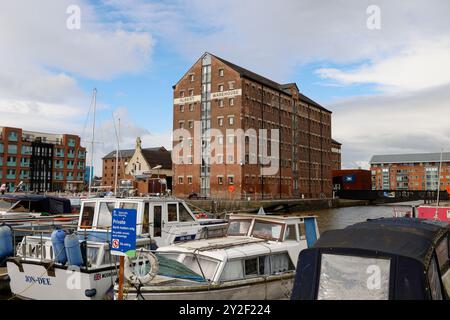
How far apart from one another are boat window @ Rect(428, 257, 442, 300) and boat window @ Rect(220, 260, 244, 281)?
476 cm

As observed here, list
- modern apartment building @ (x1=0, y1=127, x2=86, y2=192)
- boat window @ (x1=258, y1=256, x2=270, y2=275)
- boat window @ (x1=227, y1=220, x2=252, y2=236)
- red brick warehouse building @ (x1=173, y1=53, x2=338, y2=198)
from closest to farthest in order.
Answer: boat window @ (x1=258, y1=256, x2=270, y2=275) → boat window @ (x1=227, y1=220, x2=252, y2=236) → red brick warehouse building @ (x1=173, y1=53, x2=338, y2=198) → modern apartment building @ (x1=0, y1=127, x2=86, y2=192)

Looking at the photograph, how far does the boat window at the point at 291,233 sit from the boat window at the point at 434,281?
Answer: 5.86 m

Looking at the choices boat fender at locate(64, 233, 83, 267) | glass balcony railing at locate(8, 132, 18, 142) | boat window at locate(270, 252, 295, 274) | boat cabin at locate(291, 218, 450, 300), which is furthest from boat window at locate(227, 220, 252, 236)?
glass balcony railing at locate(8, 132, 18, 142)

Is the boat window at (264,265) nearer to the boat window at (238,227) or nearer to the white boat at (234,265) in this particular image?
the white boat at (234,265)

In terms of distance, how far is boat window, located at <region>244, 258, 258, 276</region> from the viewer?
10.6m

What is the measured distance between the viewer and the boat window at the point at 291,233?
12586mm

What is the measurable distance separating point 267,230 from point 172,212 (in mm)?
3757

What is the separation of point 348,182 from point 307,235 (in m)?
88.4

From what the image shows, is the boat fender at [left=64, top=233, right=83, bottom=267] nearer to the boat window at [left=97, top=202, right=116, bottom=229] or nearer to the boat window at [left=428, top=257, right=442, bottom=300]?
the boat window at [left=97, top=202, right=116, bottom=229]

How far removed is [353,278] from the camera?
21.3 feet

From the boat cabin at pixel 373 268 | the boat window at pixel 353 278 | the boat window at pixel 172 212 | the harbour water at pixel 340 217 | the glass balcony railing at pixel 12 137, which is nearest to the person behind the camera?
the boat cabin at pixel 373 268

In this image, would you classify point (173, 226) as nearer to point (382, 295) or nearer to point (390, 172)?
point (382, 295)

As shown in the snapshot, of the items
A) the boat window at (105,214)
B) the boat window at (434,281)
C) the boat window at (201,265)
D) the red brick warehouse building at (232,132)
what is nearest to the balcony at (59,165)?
the red brick warehouse building at (232,132)

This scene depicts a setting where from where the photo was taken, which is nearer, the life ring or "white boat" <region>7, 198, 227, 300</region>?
the life ring
